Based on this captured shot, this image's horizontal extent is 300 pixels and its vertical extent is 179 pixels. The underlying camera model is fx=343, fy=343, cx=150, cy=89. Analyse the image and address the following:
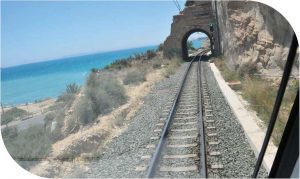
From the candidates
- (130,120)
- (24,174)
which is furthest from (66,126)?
(24,174)

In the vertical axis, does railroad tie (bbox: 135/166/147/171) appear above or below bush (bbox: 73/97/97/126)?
above

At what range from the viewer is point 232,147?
569 centimetres

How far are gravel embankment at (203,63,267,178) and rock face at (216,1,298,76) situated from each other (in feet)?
4.93

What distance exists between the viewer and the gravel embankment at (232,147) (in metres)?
4.69

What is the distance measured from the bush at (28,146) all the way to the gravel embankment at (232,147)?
3.57 meters

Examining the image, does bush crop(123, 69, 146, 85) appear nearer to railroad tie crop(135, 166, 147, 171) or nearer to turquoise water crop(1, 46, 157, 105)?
turquoise water crop(1, 46, 157, 105)

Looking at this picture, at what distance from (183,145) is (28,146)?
3.33 metres

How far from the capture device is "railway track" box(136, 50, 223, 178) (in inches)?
187

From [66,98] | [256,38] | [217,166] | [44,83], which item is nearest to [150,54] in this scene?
[44,83]

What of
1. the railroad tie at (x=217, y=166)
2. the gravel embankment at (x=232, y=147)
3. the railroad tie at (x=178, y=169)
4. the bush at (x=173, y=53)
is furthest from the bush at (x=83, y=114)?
the bush at (x=173, y=53)

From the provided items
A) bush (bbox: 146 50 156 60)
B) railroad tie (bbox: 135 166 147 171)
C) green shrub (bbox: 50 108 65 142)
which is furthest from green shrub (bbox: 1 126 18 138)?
bush (bbox: 146 50 156 60)

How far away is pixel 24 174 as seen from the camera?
279 cm

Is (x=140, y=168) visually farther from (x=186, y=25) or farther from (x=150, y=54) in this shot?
(x=150, y=54)

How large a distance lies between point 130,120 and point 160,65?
1555 cm
